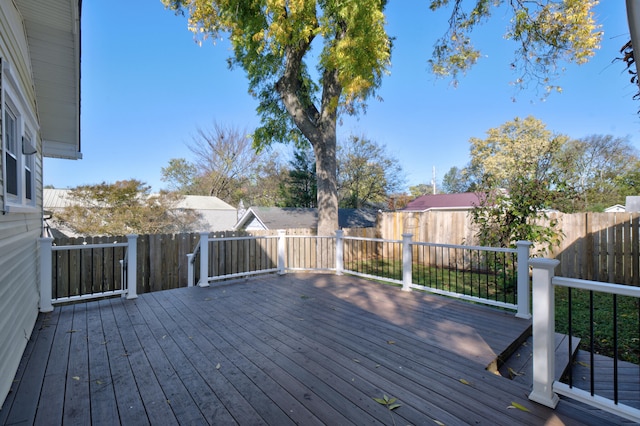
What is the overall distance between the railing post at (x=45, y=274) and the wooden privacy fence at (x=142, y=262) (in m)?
2.01

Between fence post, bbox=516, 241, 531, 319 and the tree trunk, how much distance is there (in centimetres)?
500

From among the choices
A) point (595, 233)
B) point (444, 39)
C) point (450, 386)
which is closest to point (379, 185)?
point (595, 233)

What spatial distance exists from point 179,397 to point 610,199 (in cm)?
2747

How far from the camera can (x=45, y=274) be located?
418 centimetres

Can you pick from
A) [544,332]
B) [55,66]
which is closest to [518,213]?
[544,332]

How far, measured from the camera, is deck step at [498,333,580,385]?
8.79 feet

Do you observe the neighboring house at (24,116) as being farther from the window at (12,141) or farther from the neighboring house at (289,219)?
the neighboring house at (289,219)

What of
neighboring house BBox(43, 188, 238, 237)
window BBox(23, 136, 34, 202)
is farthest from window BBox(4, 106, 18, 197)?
neighboring house BBox(43, 188, 238, 237)

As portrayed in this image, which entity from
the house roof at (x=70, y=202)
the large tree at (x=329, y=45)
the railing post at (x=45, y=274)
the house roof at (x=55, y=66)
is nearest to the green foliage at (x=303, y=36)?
the large tree at (x=329, y=45)

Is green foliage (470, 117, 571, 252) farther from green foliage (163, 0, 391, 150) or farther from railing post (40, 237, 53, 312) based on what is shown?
railing post (40, 237, 53, 312)

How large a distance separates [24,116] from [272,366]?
13.2 ft

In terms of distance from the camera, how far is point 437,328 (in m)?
3.57

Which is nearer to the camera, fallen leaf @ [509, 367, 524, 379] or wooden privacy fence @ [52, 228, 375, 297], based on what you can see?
fallen leaf @ [509, 367, 524, 379]

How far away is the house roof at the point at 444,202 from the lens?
18.7m
